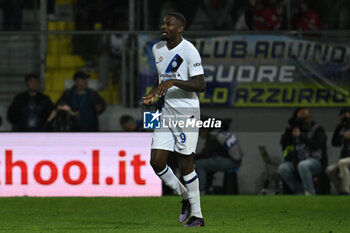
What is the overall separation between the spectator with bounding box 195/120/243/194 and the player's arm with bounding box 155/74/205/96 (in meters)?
7.02

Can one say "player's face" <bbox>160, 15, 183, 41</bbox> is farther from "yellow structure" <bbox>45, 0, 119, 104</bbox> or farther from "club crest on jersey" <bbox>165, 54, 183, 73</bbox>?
"yellow structure" <bbox>45, 0, 119, 104</bbox>

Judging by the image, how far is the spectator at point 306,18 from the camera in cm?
1820

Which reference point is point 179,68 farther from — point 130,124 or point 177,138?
point 130,124

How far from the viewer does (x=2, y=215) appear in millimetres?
11875

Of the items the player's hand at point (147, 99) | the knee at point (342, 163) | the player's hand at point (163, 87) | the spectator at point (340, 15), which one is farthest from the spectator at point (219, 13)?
the player's hand at point (147, 99)

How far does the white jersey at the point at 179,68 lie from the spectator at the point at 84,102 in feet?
24.0

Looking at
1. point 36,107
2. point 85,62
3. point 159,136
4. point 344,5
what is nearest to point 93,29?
point 85,62

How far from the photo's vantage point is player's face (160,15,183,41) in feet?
31.3

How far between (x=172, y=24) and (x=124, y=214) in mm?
3369

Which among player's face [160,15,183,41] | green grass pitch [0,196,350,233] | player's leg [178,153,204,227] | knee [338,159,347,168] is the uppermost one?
player's face [160,15,183,41]

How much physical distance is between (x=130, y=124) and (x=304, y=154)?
296 cm

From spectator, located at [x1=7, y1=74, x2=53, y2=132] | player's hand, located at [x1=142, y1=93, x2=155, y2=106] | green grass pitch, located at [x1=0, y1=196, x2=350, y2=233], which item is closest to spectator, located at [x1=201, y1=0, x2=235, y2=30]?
spectator, located at [x1=7, y1=74, x2=53, y2=132]

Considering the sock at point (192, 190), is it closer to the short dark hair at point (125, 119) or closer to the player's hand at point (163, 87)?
the player's hand at point (163, 87)

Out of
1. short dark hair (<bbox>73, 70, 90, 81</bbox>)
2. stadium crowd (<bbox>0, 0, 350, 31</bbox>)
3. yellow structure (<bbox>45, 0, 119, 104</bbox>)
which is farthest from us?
stadium crowd (<bbox>0, 0, 350, 31</bbox>)
